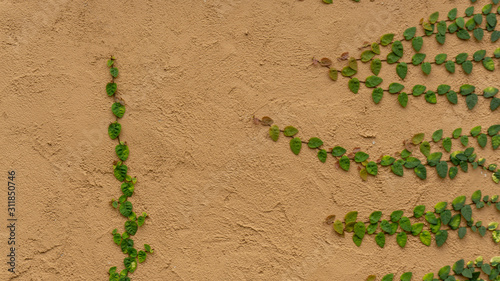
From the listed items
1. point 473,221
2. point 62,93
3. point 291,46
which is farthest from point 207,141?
point 473,221

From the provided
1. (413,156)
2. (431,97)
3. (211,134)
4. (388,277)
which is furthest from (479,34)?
(211,134)

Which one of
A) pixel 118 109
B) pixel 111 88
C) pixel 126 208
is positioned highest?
pixel 111 88

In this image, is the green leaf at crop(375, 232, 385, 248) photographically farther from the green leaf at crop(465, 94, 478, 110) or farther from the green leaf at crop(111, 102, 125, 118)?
the green leaf at crop(111, 102, 125, 118)

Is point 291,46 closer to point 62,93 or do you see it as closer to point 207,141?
point 207,141

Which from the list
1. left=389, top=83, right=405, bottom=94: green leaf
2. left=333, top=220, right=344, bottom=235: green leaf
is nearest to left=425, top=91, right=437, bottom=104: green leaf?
left=389, top=83, right=405, bottom=94: green leaf

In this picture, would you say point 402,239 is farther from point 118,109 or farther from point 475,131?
point 118,109

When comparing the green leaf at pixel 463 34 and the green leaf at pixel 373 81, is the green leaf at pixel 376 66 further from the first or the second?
the green leaf at pixel 463 34
